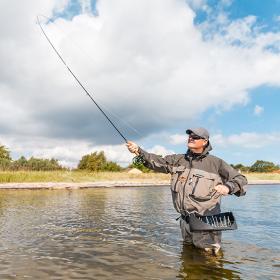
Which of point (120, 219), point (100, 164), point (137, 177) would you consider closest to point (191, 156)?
point (120, 219)

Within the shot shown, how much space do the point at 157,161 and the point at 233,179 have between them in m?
1.72

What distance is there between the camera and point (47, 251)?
30.5 ft

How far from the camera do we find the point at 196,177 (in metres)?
8.29

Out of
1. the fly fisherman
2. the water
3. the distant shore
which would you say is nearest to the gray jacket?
the fly fisherman

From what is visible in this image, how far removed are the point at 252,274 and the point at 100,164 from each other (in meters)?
72.4

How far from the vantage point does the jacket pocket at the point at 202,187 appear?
8.16m

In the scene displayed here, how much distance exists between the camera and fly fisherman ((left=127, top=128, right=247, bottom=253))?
821 cm

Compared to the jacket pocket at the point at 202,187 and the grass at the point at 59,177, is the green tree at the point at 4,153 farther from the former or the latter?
the jacket pocket at the point at 202,187

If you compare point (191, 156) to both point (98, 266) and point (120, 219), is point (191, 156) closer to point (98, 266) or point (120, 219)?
point (98, 266)

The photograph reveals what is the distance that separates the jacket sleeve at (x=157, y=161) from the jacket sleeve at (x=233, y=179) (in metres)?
1.16

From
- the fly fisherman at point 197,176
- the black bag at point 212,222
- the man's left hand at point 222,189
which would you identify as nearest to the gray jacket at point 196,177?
the fly fisherman at point 197,176

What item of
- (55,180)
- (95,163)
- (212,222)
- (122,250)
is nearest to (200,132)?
(212,222)

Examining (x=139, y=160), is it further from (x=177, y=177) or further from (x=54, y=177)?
(x=54, y=177)

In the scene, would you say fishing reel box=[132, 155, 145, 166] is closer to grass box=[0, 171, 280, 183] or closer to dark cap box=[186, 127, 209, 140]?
dark cap box=[186, 127, 209, 140]
